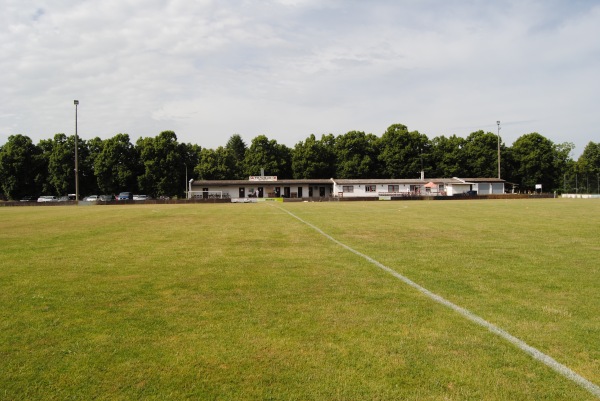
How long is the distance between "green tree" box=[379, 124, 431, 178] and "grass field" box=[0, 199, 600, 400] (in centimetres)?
8038

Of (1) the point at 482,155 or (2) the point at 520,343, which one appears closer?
(2) the point at 520,343

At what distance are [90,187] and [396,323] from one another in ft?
281

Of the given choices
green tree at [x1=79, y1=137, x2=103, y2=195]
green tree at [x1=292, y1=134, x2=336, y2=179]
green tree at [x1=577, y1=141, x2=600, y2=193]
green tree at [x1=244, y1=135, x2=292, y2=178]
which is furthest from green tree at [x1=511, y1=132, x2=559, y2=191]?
green tree at [x1=79, y1=137, x2=103, y2=195]

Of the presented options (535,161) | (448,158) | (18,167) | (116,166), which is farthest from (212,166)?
(535,161)

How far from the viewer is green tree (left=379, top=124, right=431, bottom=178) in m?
89.2

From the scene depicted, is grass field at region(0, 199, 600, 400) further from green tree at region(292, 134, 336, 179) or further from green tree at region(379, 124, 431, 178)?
green tree at region(379, 124, 431, 178)

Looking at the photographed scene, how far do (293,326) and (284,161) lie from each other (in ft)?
280

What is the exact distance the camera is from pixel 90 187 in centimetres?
8050

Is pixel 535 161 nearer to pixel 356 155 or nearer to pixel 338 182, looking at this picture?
pixel 356 155

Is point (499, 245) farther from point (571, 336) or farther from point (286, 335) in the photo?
point (286, 335)

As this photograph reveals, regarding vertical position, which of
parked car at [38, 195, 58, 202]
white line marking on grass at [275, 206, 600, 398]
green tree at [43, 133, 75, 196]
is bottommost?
white line marking on grass at [275, 206, 600, 398]

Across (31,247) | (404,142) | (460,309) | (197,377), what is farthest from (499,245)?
(404,142)

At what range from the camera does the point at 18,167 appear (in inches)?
3024

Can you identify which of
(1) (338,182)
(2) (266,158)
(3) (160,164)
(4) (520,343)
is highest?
(2) (266,158)
